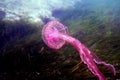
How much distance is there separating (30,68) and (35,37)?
7.78 feet

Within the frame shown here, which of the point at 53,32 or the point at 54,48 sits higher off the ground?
the point at 53,32

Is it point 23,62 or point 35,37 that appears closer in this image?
point 23,62

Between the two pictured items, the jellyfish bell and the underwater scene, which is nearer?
the underwater scene

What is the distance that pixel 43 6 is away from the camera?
11.0 m

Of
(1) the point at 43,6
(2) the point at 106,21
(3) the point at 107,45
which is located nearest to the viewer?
(3) the point at 107,45

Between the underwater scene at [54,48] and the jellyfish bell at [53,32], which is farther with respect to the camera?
the jellyfish bell at [53,32]

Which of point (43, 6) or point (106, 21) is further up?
point (43, 6)

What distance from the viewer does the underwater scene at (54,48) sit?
13.6 feet

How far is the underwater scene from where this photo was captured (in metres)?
4.14

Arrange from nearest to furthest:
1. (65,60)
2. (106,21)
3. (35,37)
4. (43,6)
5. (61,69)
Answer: (61,69), (65,60), (35,37), (106,21), (43,6)

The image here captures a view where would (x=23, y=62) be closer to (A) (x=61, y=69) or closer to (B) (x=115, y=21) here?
(A) (x=61, y=69)

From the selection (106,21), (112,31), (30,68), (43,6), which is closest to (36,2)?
(43,6)

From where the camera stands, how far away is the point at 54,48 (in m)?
5.65

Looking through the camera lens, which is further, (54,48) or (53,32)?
(54,48)
